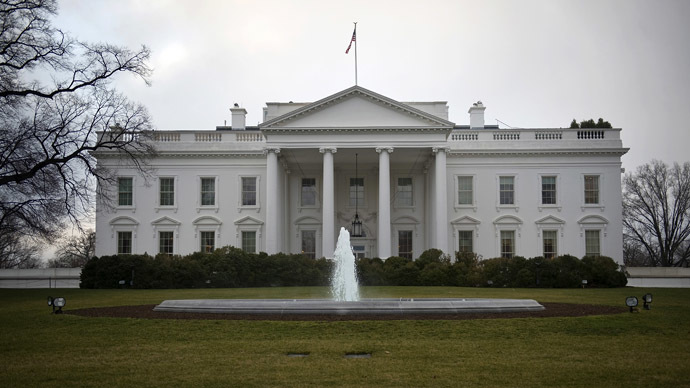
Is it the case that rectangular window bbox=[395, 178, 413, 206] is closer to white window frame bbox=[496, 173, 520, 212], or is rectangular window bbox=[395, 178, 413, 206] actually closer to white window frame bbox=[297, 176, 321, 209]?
white window frame bbox=[297, 176, 321, 209]

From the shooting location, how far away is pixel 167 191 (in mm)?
43812

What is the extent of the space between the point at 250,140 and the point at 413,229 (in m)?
12.4

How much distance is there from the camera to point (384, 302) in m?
17.0

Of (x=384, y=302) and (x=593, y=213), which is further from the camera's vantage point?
(x=593, y=213)

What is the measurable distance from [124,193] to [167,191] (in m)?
2.78

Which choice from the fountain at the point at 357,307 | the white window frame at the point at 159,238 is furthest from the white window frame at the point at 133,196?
the fountain at the point at 357,307

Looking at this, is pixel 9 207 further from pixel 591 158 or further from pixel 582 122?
pixel 582 122

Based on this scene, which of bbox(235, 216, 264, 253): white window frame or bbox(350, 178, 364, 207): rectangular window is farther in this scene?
bbox(350, 178, 364, 207): rectangular window

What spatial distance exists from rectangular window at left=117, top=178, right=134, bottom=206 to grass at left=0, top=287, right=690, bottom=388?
26398 mm

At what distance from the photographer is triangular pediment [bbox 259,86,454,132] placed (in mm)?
38906

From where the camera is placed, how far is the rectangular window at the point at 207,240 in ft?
143

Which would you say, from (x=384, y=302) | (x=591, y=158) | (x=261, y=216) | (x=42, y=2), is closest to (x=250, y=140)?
(x=261, y=216)

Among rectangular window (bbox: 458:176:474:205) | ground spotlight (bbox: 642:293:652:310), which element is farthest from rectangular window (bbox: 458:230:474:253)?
ground spotlight (bbox: 642:293:652:310)

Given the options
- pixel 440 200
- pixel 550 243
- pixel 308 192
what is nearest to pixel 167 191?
pixel 308 192
